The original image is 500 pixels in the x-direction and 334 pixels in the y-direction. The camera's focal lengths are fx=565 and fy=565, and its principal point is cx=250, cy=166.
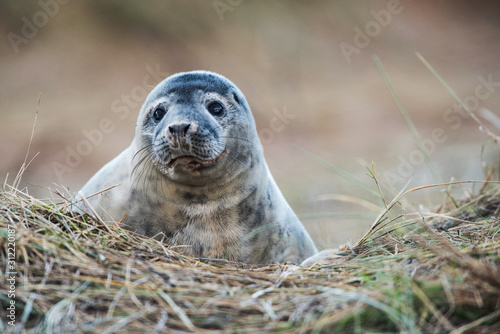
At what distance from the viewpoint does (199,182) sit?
354 cm

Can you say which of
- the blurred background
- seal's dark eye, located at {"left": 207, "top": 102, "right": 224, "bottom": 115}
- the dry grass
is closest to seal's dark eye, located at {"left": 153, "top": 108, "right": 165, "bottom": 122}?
seal's dark eye, located at {"left": 207, "top": 102, "right": 224, "bottom": 115}

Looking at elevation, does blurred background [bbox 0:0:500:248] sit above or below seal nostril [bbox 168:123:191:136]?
above

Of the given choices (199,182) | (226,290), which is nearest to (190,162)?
(199,182)

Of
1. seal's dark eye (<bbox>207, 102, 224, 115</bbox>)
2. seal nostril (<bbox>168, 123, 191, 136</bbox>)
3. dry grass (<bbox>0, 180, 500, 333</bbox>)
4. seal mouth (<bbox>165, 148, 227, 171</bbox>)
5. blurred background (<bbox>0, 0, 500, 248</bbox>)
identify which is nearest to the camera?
dry grass (<bbox>0, 180, 500, 333</bbox>)

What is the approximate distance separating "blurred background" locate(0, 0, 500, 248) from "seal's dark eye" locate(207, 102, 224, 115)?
7.04 meters

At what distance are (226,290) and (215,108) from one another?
1.67 m

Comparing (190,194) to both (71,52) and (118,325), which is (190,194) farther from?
(71,52)

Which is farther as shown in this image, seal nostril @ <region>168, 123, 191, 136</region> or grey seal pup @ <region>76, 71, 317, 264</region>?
grey seal pup @ <region>76, 71, 317, 264</region>

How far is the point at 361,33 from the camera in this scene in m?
13.9

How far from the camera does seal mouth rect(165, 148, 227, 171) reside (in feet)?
11.0

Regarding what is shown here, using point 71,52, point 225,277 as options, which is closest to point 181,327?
point 225,277

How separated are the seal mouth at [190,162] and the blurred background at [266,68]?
Result: 7.32 m

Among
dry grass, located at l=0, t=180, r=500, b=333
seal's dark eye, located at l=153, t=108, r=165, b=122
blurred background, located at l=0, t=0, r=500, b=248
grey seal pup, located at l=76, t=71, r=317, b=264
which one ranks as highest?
blurred background, located at l=0, t=0, r=500, b=248

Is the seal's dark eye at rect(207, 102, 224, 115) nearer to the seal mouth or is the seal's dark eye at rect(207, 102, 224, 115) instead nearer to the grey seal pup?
the grey seal pup
